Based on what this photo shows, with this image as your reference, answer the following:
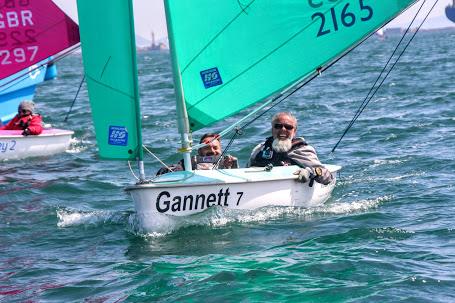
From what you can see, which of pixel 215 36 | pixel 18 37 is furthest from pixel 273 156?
pixel 18 37

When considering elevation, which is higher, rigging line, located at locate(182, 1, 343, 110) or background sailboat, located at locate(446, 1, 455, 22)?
background sailboat, located at locate(446, 1, 455, 22)

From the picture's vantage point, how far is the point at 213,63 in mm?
9133

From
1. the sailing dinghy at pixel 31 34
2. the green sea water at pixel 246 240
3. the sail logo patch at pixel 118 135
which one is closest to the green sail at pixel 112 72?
the sail logo patch at pixel 118 135

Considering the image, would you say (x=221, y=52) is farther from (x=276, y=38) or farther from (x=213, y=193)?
(x=213, y=193)

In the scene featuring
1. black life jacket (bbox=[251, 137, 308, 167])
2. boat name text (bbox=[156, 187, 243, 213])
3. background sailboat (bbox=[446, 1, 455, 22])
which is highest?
background sailboat (bbox=[446, 1, 455, 22])

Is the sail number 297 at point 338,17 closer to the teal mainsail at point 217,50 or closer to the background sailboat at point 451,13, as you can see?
the teal mainsail at point 217,50

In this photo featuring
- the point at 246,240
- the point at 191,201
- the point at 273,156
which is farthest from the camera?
the point at 273,156

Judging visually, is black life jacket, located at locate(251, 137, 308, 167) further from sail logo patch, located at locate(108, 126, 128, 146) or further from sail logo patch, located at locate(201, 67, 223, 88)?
sail logo patch, located at locate(108, 126, 128, 146)

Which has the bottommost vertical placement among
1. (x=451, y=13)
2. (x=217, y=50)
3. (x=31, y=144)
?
(x=31, y=144)

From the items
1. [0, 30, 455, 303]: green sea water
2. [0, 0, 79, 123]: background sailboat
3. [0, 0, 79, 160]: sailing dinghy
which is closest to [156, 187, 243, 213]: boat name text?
[0, 30, 455, 303]: green sea water

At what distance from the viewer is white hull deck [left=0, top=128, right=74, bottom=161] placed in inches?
605

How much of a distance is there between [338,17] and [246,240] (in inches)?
89.6

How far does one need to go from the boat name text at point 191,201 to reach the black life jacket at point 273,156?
83 centimetres

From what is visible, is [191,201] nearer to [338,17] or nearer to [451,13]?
[338,17]
